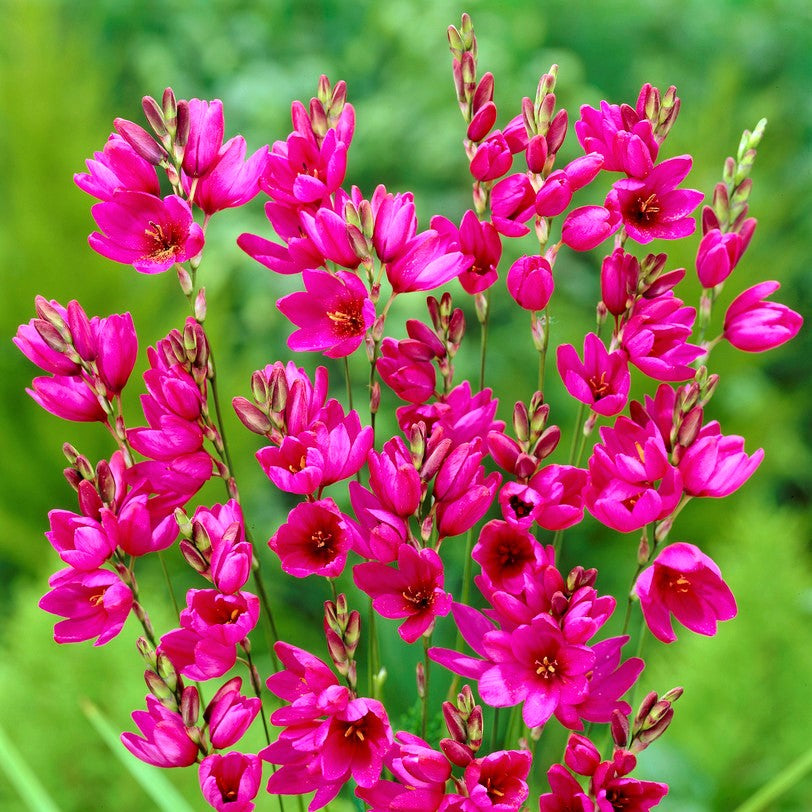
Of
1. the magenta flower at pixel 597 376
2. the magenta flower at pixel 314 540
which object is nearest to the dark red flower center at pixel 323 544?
the magenta flower at pixel 314 540

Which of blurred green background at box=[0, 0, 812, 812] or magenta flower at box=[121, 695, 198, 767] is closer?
magenta flower at box=[121, 695, 198, 767]

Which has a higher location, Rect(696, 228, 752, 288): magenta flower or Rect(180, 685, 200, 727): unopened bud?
Rect(696, 228, 752, 288): magenta flower

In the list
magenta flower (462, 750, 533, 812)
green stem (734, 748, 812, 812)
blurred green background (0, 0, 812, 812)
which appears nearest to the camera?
magenta flower (462, 750, 533, 812)

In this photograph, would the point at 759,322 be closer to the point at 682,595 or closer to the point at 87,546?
the point at 682,595

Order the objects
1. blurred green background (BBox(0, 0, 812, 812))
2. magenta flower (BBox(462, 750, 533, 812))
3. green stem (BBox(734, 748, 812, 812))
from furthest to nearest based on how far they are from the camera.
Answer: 1. blurred green background (BBox(0, 0, 812, 812))
2. green stem (BBox(734, 748, 812, 812))
3. magenta flower (BBox(462, 750, 533, 812))

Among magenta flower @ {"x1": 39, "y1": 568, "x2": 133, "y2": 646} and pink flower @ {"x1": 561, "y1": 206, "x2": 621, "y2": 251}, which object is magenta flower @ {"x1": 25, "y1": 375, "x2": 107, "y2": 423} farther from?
pink flower @ {"x1": 561, "y1": 206, "x2": 621, "y2": 251}

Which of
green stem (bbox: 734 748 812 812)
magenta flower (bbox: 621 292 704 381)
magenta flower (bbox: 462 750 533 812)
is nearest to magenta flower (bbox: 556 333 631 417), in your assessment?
magenta flower (bbox: 621 292 704 381)

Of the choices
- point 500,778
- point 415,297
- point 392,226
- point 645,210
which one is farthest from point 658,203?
point 415,297
